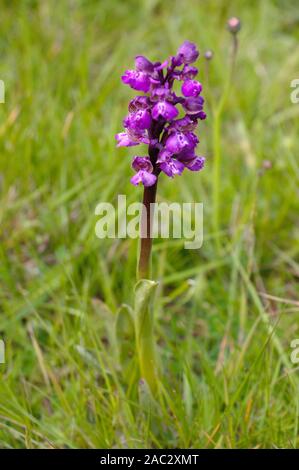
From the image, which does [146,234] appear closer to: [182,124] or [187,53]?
[182,124]

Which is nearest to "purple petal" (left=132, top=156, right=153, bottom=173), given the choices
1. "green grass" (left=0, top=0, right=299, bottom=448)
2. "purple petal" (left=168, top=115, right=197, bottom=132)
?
"purple petal" (left=168, top=115, right=197, bottom=132)

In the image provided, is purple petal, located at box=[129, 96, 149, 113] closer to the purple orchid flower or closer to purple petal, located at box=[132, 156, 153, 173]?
the purple orchid flower

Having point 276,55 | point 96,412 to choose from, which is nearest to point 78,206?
point 96,412

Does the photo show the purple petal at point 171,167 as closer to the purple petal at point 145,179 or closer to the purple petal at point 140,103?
the purple petal at point 145,179

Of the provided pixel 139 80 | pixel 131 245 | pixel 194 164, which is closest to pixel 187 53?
pixel 139 80

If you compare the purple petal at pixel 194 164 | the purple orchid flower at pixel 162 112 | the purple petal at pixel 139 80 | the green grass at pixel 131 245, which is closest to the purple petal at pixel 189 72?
the purple orchid flower at pixel 162 112

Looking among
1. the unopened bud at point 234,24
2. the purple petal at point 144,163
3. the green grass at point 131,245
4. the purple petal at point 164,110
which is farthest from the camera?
the unopened bud at point 234,24
